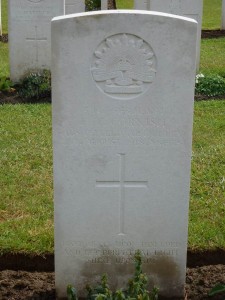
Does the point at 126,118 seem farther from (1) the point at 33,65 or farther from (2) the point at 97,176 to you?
(1) the point at 33,65

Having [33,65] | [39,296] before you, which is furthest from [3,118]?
[39,296]

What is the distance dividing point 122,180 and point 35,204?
1.60 meters

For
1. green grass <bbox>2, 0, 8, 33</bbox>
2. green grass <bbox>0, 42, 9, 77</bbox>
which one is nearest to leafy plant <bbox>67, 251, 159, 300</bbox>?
green grass <bbox>0, 42, 9, 77</bbox>

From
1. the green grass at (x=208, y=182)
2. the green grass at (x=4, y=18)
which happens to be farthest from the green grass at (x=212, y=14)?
the green grass at (x=208, y=182)

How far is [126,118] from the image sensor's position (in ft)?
12.0

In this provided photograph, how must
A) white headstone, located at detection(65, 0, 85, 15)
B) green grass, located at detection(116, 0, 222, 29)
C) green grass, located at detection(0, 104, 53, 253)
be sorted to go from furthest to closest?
green grass, located at detection(116, 0, 222, 29), white headstone, located at detection(65, 0, 85, 15), green grass, located at detection(0, 104, 53, 253)

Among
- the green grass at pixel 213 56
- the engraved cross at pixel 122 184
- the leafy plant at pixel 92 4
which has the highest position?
the leafy plant at pixel 92 4

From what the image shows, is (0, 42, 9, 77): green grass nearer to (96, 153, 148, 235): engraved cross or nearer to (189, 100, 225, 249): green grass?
(189, 100, 225, 249): green grass

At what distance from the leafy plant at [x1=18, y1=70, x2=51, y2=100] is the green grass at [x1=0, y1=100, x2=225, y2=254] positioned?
77cm

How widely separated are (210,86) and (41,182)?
14.3ft

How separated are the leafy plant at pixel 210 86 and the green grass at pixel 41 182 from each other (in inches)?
43.2

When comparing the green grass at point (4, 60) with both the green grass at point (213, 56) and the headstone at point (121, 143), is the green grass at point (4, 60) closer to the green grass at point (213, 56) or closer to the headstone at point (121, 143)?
the green grass at point (213, 56)

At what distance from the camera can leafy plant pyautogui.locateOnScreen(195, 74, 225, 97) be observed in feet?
30.2

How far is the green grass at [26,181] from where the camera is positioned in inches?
182
